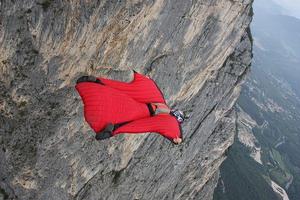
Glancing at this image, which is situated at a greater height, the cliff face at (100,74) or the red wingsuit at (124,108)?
the red wingsuit at (124,108)

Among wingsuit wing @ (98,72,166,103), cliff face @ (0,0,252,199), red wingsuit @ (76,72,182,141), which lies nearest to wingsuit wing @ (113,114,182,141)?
red wingsuit @ (76,72,182,141)

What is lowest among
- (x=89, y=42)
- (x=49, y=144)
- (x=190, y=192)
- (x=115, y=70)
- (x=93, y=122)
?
(x=190, y=192)

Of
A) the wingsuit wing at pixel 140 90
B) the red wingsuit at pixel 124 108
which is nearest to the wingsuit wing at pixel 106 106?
the red wingsuit at pixel 124 108

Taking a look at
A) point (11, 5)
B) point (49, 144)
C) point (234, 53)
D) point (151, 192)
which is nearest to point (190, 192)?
point (151, 192)

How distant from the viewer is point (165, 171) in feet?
247

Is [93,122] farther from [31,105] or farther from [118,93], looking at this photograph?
[31,105]

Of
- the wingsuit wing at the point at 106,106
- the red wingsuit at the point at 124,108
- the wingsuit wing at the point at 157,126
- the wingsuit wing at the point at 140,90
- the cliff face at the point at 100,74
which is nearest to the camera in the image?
the wingsuit wing at the point at 106,106

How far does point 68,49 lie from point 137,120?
2492 centimetres

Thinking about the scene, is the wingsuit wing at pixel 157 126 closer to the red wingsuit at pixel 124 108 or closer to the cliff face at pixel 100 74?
the red wingsuit at pixel 124 108

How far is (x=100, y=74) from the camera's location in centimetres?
5128

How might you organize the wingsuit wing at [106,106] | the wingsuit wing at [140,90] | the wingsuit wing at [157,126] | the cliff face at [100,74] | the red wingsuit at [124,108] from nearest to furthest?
1. the wingsuit wing at [106,106]
2. the red wingsuit at [124,108]
3. the wingsuit wing at [157,126]
4. the wingsuit wing at [140,90]
5. the cliff face at [100,74]

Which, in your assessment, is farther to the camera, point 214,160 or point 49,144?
point 214,160

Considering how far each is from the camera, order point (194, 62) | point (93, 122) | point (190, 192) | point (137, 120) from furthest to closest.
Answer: point (190, 192) < point (194, 62) < point (137, 120) < point (93, 122)

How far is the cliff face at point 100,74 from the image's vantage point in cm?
4531
